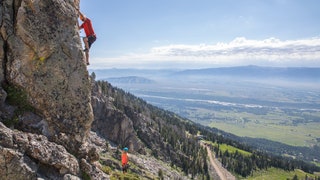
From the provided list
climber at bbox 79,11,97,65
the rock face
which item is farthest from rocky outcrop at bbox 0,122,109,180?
climber at bbox 79,11,97,65

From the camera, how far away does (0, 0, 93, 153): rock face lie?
20562 mm

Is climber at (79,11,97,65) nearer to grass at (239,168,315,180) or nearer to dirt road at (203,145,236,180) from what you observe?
dirt road at (203,145,236,180)

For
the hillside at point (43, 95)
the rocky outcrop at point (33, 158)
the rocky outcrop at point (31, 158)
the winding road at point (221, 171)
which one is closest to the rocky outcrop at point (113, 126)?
the winding road at point (221, 171)

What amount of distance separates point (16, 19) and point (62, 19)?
2.93 metres

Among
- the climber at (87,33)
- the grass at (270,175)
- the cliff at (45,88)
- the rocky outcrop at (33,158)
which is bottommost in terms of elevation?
the grass at (270,175)

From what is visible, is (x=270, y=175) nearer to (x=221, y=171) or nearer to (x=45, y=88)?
(x=221, y=171)

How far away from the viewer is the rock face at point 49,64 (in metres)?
20.6

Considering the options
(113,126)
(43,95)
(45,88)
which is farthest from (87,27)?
(113,126)

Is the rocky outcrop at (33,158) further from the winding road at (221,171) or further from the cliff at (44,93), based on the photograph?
the winding road at (221,171)

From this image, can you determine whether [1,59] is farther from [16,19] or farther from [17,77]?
[16,19]

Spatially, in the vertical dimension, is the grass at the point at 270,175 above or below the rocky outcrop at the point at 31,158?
below

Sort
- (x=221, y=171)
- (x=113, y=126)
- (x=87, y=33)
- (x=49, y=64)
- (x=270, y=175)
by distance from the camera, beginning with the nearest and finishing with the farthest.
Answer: (x=49, y=64)
(x=87, y=33)
(x=113, y=126)
(x=221, y=171)
(x=270, y=175)

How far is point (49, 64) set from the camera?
21.4 m

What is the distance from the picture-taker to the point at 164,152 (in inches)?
5408
